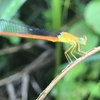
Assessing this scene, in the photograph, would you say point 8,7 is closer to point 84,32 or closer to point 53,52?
point 84,32

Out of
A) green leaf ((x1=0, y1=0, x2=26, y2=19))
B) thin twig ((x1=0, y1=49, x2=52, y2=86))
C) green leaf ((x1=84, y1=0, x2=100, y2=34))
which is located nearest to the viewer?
green leaf ((x1=0, y1=0, x2=26, y2=19))

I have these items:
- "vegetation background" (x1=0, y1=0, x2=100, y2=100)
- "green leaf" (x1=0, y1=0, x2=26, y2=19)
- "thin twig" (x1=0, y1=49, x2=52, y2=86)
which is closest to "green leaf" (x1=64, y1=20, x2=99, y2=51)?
"vegetation background" (x1=0, y1=0, x2=100, y2=100)

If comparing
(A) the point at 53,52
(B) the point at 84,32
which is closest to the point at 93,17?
(B) the point at 84,32

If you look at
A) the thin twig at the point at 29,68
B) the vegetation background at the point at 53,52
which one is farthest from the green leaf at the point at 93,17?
the thin twig at the point at 29,68

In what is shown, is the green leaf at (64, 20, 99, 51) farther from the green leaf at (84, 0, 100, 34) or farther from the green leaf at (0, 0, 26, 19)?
the green leaf at (0, 0, 26, 19)

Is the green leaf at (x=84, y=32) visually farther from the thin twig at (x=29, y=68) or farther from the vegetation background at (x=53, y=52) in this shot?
the thin twig at (x=29, y=68)

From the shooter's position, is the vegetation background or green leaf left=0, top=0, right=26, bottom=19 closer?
green leaf left=0, top=0, right=26, bottom=19

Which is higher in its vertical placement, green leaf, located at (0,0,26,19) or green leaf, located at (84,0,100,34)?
green leaf, located at (0,0,26,19)

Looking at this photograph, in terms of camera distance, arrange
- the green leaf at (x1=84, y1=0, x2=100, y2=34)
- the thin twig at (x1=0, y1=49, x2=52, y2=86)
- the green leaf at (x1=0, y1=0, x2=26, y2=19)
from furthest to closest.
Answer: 1. the thin twig at (x1=0, y1=49, x2=52, y2=86)
2. the green leaf at (x1=84, y1=0, x2=100, y2=34)
3. the green leaf at (x1=0, y1=0, x2=26, y2=19)
